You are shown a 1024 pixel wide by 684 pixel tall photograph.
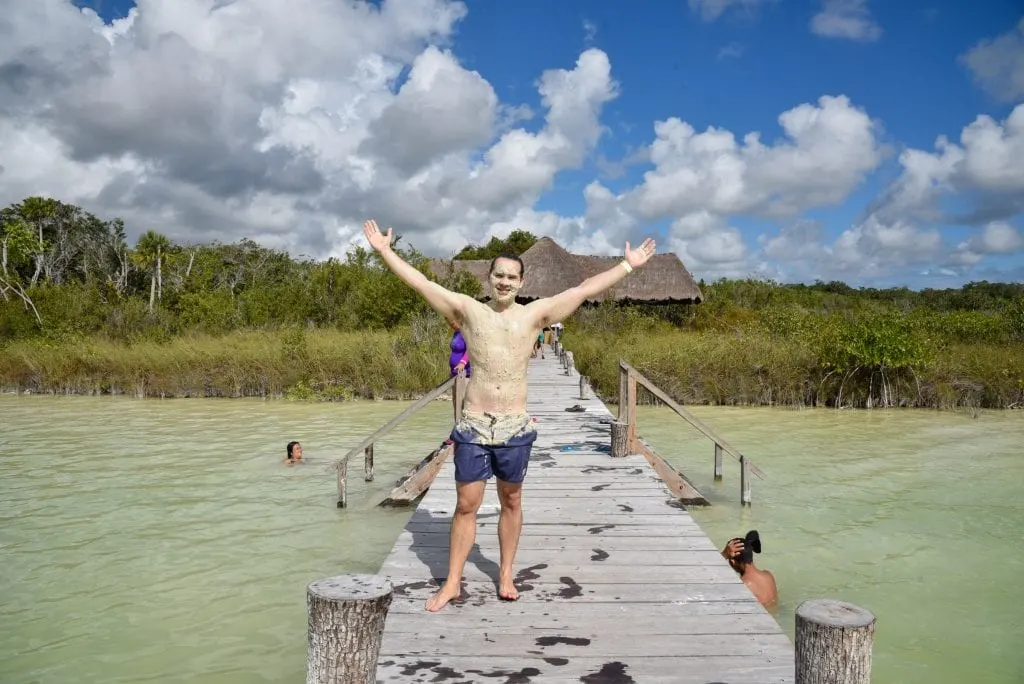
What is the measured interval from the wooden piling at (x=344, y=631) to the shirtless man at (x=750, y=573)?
11.4 feet

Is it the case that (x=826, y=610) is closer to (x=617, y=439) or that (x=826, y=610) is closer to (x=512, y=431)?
(x=512, y=431)

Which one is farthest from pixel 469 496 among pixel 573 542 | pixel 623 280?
pixel 623 280

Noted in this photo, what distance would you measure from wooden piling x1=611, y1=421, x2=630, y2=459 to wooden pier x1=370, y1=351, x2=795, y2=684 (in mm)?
1418

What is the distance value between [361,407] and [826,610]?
1462cm

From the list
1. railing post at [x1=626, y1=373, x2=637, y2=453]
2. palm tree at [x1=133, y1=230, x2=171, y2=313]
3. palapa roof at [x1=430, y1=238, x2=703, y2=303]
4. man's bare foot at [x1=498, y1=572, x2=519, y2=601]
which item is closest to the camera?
man's bare foot at [x1=498, y1=572, x2=519, y2=601]

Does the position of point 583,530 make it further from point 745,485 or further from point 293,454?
point 293,454

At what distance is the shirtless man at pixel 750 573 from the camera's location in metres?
5.21

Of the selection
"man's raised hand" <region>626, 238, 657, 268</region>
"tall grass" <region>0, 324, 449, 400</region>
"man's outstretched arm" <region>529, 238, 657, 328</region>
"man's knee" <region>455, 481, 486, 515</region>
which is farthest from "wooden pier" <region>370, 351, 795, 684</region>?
"tall grass" <region>0, 324, 449, 400</region>

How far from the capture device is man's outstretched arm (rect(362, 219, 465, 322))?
3439mm

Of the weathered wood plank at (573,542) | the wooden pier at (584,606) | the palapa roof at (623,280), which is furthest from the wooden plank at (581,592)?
the palapa roof at (623,280)

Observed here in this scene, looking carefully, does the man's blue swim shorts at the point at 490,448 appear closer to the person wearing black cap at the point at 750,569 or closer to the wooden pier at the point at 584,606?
the wooden pier at the point at 584,606

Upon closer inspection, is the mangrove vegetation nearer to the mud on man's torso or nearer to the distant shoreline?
the distant shoreline

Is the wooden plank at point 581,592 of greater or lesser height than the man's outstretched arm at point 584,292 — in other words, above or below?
below

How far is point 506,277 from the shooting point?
345cm
